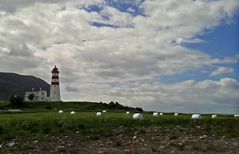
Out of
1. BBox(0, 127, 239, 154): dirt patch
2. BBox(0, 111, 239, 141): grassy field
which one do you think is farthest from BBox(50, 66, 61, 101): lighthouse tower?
BBox(0, 127, 239, 154): dirt patch

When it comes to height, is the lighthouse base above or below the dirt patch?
above

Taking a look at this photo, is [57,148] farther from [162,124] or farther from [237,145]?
[162,124]

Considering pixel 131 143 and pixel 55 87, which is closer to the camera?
pixel 131 143

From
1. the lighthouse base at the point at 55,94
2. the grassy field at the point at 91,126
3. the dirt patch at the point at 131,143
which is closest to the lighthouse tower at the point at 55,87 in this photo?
the lighthouse base at the point at 55,94

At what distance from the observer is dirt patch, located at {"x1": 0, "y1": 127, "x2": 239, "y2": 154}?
26.4m

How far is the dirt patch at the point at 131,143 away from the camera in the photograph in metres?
26.4

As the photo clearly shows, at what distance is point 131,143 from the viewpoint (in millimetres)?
28562

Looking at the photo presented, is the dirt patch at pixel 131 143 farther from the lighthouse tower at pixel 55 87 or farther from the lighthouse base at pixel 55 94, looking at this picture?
the lighthouse tower at pixel 55 87

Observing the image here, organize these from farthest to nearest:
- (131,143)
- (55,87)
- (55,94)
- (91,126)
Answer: (55,87) → (55,94) → (91,126) → (131,143)

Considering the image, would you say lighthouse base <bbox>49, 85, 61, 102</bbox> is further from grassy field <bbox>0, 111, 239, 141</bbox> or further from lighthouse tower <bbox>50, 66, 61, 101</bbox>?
grassy field <bbox>0, 111, 239, 141</bbox>

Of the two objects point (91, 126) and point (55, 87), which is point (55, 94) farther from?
point (91, 126)

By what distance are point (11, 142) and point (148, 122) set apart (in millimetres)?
13422

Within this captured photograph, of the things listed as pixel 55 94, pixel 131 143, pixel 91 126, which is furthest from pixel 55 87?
pixel 131 143

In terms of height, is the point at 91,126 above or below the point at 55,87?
below
